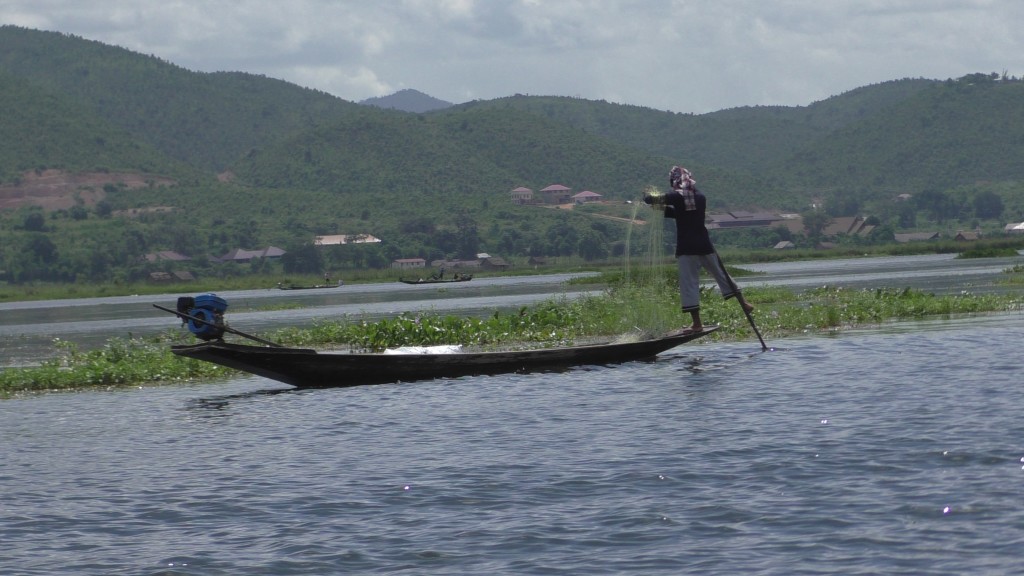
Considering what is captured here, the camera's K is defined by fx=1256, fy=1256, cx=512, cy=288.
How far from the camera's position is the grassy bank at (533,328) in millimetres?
22312

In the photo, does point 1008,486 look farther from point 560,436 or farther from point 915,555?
point 560,436

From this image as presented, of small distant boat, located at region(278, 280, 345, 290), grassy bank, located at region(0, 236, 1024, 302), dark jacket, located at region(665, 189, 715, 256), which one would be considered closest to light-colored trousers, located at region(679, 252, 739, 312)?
dark jacket, located at region(665, 189, 715, 256)

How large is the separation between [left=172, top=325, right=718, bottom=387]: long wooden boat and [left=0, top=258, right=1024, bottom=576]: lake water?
0.61 meters

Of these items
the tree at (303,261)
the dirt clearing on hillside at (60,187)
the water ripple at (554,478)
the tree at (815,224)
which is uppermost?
the dirt clearing on hillside at (60,187)

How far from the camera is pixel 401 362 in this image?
1952 cm

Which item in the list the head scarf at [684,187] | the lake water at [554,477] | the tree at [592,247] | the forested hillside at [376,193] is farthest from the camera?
the forested hillside at [376,193]

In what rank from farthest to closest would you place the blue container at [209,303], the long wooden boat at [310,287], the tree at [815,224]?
the tree at [815,224], the long wooden boat at [310,287], the blue container at [209,303]

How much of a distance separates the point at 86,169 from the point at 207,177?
20.3m

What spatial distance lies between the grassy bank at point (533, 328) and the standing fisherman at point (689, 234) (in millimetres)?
1231

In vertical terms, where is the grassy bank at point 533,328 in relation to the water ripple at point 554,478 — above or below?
above

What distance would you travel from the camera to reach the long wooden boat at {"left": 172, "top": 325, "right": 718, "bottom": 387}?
18922 mm

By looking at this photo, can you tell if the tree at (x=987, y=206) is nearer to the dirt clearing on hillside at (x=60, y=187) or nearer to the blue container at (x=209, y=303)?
the dirt clearing on hillside at (x=60, y=187)

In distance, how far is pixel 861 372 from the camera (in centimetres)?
1753

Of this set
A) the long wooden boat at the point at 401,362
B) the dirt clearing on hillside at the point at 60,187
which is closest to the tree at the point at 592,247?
the dirt clearing on hillside at the point at 60,187
